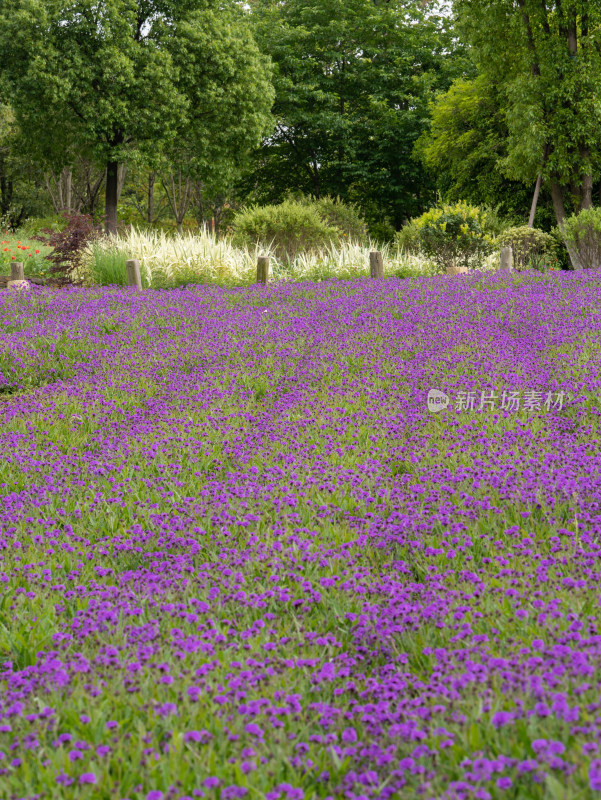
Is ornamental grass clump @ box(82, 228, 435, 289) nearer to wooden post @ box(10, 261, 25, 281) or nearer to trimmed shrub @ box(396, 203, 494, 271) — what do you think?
trimmed shrub @ box(396, 203, 494, 271)

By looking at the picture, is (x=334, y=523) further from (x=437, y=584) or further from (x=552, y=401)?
(x=552, y=401)

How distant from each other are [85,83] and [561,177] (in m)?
15.4

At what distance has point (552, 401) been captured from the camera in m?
5.68

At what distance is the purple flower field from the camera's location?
6.73 feet

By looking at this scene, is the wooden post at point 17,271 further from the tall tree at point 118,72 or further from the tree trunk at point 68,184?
the tree trunk at point 68,184

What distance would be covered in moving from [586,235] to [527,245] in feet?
12.7

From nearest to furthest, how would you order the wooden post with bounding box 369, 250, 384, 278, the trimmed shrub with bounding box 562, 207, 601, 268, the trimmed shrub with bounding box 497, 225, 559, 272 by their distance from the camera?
the wooden post with bounding box 369, 250, 384, 278
the trimmed shrub with bounding box 562, 207, 601, 268
the trimmed shrub with bounding box 497, 225, 559, 272

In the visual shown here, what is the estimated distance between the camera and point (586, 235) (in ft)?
54.5

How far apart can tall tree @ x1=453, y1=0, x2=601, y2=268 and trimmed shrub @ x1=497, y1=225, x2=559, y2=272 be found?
2.51 m

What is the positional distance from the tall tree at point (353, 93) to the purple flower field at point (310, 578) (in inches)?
1086

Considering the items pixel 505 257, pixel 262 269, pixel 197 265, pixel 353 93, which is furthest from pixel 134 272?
pixel 353 93

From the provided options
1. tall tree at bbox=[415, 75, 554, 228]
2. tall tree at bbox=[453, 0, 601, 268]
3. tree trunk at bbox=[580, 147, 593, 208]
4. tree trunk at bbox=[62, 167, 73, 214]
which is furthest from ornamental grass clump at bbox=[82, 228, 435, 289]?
tree trunk at bbox=[62, 167, 73, 214]

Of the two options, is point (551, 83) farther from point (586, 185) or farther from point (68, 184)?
point (68, 184)

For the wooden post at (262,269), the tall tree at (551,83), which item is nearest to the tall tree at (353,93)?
the tall tree at (551,83)
